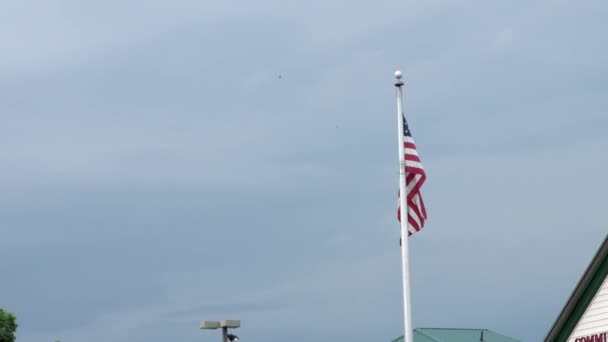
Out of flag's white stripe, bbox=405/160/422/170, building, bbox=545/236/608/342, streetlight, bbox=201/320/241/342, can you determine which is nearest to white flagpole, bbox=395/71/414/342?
flag's white stripe, bbox=405/160/422/170

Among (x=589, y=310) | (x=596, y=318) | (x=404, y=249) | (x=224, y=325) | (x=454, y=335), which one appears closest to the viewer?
(x=404, y=249)

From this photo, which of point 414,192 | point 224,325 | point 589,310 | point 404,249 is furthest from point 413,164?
point 224,325

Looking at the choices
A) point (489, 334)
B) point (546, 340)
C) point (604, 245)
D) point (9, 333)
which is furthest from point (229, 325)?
point (9, 333)

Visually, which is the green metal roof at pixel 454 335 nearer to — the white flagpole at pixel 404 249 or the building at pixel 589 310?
the building at pixel 589 310

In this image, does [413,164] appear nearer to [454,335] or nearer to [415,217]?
[415,217]

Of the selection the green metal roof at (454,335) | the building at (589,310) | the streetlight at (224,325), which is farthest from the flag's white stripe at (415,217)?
the green metal roof at (454,335)

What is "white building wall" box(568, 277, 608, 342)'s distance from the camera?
31.3 metres

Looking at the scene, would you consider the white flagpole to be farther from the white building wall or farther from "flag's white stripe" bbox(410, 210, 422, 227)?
the white building wall

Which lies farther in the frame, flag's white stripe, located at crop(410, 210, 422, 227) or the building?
the building

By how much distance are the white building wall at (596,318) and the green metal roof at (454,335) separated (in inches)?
634

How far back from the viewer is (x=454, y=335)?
1955 inches

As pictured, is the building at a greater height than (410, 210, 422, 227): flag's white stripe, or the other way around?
(410, 210, 422, 227): flag's white stripe

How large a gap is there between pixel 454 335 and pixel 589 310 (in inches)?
709

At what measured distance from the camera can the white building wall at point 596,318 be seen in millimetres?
31328
